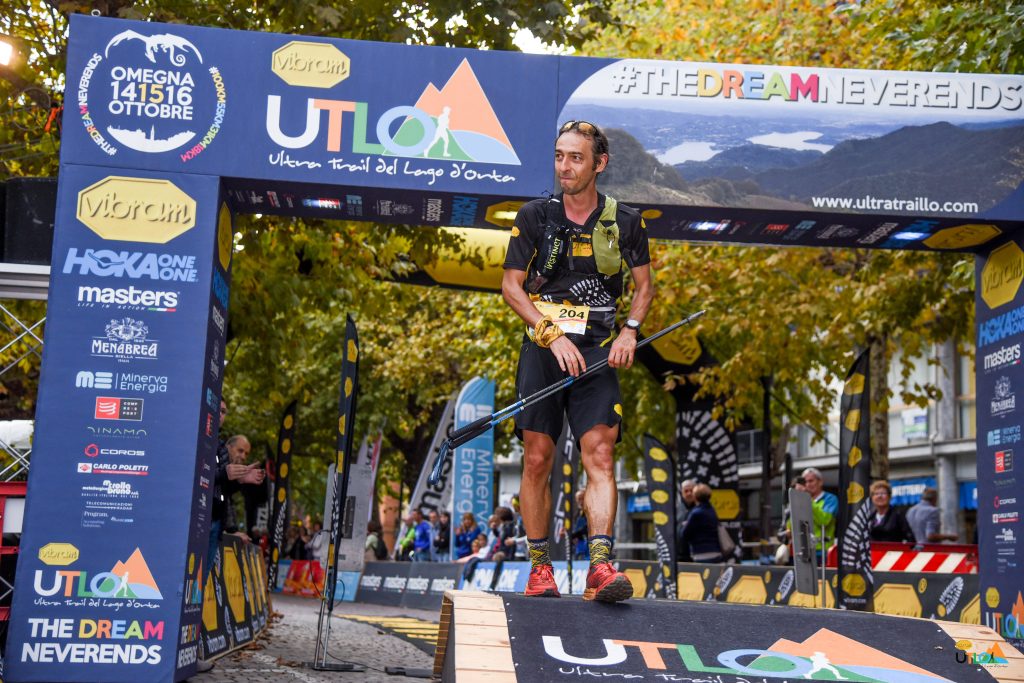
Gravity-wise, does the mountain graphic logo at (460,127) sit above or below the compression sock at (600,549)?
above

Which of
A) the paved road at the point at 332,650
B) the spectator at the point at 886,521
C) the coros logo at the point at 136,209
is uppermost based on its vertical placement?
the coros logo at the point at 136,209

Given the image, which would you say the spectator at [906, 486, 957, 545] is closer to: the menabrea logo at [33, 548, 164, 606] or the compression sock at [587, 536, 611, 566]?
the compression sock at [587, 536, 611, 566]

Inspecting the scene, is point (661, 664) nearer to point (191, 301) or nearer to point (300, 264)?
point (191, 301)

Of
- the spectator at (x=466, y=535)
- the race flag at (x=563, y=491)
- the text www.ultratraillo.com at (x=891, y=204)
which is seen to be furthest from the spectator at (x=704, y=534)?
the text www.ultratraillo.com at (x=891, y=204)

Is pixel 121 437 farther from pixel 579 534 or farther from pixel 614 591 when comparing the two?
pixel 579 534

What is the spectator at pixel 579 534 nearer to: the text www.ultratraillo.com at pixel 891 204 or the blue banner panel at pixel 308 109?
the text www.ultratraillo.com at pixel 891 204

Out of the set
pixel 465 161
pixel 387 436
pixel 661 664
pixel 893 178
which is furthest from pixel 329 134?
pixel 387 436

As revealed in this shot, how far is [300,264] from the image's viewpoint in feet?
50.3

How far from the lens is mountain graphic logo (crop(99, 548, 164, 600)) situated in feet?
25.3

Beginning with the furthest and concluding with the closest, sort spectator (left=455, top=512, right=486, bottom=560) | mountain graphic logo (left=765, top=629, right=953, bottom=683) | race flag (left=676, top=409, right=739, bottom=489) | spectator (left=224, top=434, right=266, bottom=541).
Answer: spectator (left=455, top=512, right=486, bottom=560) → race flag (left=676, top=409, right=739, bottom=489) → spectator (left=224, top=434, right=266, bottom=541) → mountain graphic logo (left=765, top=629, right=953, bottom=683)

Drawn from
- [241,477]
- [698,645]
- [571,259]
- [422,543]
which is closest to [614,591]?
[698,645]

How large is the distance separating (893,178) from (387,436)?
28.7 m

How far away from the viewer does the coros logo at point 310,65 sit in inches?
327

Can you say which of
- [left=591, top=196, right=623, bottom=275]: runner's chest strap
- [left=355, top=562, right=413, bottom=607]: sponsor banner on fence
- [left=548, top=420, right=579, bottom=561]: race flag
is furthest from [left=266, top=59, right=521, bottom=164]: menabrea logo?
[left=355, top=562, right=413, bottom=607]: sponsor banner on fence
